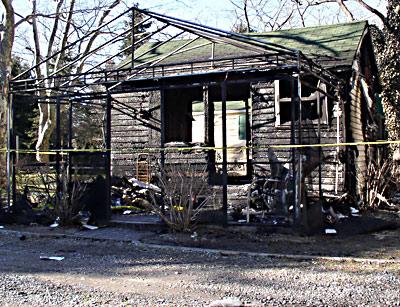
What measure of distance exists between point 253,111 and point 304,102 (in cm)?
166

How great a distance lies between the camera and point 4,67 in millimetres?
15719

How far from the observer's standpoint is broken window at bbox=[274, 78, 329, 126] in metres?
12.9

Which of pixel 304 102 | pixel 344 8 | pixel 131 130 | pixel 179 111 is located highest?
pixel 344 8

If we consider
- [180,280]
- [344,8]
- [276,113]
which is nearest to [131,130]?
[276,113]

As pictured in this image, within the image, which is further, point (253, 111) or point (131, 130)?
point (131, 130)

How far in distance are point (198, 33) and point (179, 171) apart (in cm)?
297

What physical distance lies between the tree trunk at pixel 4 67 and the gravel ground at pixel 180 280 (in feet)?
28.6

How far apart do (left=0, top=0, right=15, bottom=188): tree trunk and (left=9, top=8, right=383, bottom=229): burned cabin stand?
214 centimetres

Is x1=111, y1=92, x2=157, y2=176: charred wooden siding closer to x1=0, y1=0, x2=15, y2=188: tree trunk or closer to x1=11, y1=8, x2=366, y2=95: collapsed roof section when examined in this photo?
x1=11, y1=8, x2=366, y2=95: collapsed roof section

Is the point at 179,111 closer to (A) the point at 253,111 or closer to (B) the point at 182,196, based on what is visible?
(A) the point at 253,111

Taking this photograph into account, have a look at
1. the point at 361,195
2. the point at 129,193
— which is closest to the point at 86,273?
the point at 129,193

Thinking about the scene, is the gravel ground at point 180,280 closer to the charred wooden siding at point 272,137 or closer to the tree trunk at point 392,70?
the charred wooden siding at point 272,137

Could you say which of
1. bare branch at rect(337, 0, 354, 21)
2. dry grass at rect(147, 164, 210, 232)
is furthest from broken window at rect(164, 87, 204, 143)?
bare branch at rect(337, 0, 354, 21)

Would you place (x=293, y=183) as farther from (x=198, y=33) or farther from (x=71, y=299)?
(x=71, y=299)
